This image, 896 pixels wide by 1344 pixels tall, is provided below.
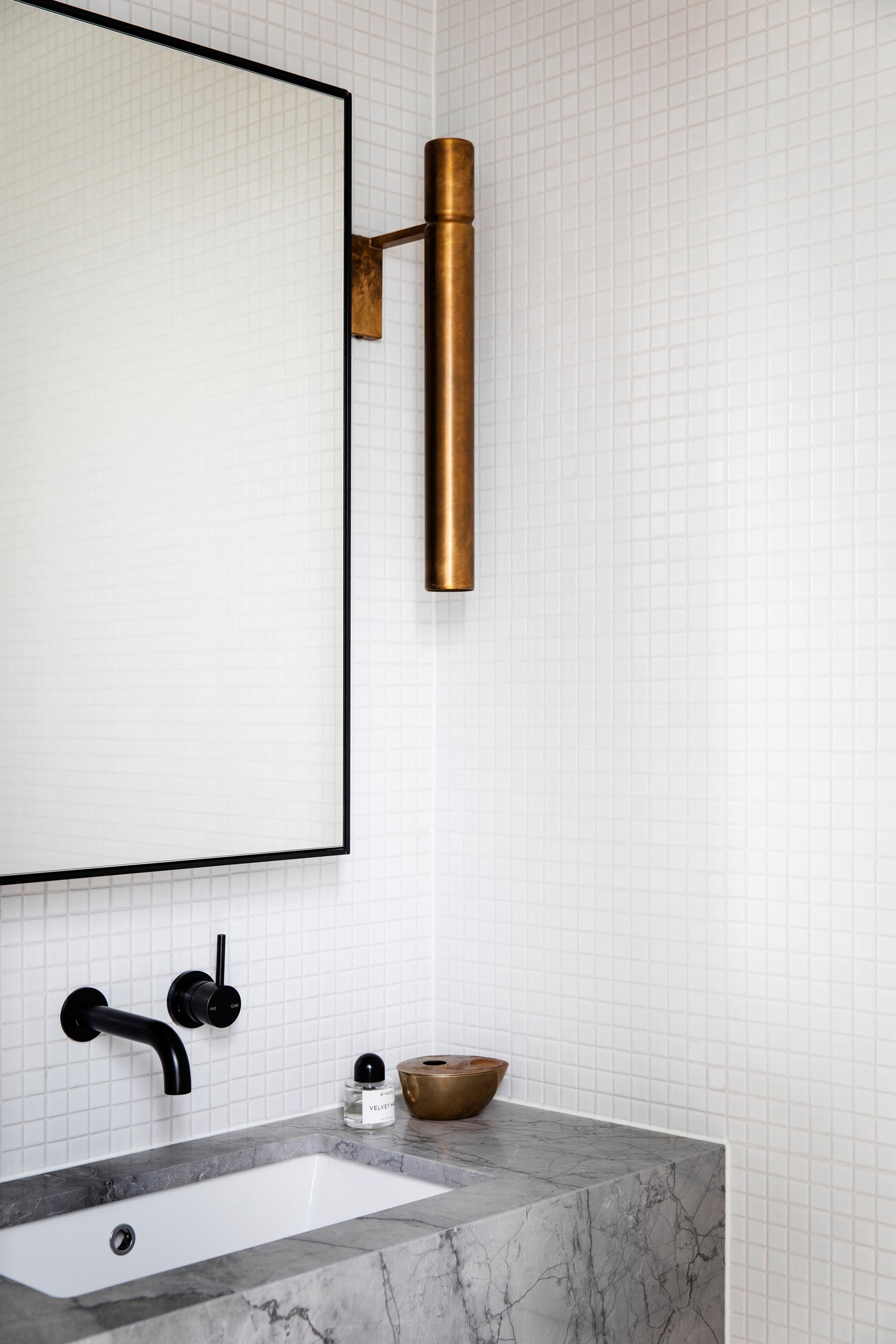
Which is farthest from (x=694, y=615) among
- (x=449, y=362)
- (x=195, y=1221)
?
(x=195, y=1221)

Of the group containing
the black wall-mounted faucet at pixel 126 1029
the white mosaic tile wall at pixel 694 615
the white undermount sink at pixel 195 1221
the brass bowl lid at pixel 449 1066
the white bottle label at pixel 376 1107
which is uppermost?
the white mosaic tile wall at pixel 694 615

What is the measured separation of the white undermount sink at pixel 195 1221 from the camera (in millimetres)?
1429

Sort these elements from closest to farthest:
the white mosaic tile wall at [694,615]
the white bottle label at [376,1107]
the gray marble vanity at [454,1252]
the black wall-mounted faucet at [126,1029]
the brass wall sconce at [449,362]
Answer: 1. the gray marble vanity at [454,1252]
2. the black wall-mounted faucet at [126,1029]
3. the white mosaic tile wall at [694,615]
4. the white bottle label at [376,1107]
5. the brass wall sconce at [449,362]

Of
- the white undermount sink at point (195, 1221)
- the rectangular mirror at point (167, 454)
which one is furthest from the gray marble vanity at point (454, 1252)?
the rectangular mirror at point (167, 454)

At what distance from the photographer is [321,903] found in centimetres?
183

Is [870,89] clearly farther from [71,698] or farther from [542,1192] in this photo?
[542,1192]

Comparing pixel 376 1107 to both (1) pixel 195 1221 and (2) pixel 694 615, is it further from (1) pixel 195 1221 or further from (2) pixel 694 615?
(2) pixel 694 615

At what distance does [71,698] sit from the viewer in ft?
4.96

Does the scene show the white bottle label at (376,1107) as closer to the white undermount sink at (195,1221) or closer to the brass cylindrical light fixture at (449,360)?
the white undermount sink at (195,1221)

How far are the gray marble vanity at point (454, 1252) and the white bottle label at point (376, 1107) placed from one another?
3cm

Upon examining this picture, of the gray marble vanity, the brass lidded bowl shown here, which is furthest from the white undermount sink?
the brass lidded bowl

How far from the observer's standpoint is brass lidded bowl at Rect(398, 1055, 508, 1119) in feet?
5.70

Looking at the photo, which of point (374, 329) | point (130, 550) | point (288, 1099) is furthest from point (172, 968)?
point (374, 329)

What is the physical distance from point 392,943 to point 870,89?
1.23 metres
